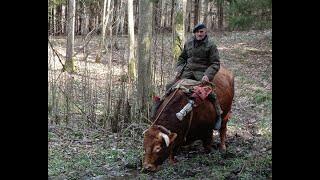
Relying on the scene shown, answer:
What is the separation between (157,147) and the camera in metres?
4.69

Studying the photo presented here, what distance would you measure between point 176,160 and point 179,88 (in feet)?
2.49

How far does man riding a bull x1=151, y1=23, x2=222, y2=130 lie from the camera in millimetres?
5051

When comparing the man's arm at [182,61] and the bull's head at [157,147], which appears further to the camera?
the man's arm at [182,61]

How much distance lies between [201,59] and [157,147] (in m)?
1.12

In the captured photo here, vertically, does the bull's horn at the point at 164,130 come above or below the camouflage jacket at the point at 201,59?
below

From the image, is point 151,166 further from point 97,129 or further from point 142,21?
point 142,21

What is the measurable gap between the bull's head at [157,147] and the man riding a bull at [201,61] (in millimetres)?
333

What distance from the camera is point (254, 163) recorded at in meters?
4.99

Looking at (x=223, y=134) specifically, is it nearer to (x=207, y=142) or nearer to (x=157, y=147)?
(x=207, y=142)

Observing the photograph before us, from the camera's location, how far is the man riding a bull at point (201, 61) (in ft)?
16.6

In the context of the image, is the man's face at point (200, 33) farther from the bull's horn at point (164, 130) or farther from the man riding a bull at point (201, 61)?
the bull's horn at point (164, 130)

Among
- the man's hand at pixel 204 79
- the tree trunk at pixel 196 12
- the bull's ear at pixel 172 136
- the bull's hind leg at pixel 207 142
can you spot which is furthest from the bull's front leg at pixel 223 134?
the tree trunk at pixel 196 12
